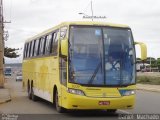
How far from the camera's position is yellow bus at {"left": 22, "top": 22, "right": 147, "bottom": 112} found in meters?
17.0

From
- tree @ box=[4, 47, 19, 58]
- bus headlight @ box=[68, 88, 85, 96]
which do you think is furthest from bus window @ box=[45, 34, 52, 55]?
tree @ box=[4, 47, 19, 58]

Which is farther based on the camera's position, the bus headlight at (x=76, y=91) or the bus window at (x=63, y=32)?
the bus window at (x=63, y=32)

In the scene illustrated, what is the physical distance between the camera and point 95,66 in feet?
56.8

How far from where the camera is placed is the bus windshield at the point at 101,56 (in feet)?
56.5

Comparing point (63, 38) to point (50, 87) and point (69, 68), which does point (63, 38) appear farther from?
point (50, 87)

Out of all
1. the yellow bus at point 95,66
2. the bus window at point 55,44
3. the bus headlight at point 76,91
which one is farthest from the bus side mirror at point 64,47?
the bus window at point 55,44

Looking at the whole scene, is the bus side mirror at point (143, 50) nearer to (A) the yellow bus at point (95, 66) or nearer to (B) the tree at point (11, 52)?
(A) the yellow bus at point (95, 66)

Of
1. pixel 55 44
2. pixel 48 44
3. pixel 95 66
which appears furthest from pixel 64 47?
pixel 48 44

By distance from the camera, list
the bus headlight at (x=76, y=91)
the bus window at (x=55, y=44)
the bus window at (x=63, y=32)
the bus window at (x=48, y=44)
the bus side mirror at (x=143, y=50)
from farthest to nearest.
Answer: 1. the bus window at (x=48, y=44)
2. the bus window at (x=55, y=44)
3. the bus window at (x=63, y=32)
4. the bus side mirror at (x=143, y=50)
5. the bus headlight at (x=76, y=91)

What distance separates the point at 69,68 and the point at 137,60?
2.61 meters

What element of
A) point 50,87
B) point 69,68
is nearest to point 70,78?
point 69,68

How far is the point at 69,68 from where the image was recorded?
56.9 feet

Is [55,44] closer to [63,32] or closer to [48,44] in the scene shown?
[63,32]

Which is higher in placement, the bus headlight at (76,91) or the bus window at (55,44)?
the bus window at (55,44)
